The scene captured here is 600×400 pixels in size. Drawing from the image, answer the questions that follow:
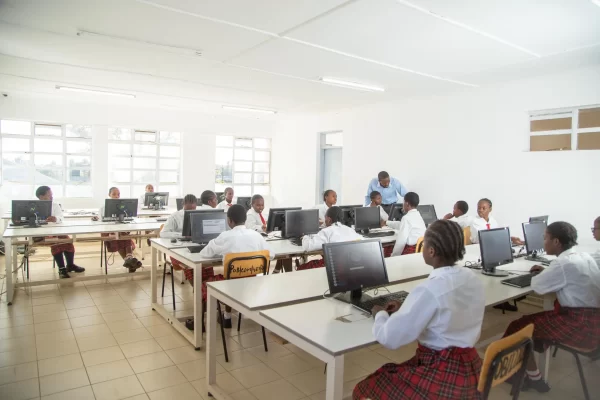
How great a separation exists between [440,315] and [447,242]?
0.35m

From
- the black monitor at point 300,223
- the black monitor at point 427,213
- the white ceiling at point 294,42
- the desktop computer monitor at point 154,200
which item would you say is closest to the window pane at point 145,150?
the desktop computer monitor at point 154,200

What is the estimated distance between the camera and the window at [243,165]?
1100 centimetres

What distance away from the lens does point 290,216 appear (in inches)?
190

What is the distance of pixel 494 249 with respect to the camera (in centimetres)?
336

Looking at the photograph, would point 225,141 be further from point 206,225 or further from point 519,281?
point 519,281

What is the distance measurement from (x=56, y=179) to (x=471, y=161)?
28.3 ft

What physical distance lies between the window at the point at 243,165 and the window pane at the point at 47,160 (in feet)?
12.1

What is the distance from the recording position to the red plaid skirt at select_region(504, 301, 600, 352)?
2537mm

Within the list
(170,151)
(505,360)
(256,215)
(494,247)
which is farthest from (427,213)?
(170,151)

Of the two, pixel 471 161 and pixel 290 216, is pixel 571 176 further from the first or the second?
pixel 290 216

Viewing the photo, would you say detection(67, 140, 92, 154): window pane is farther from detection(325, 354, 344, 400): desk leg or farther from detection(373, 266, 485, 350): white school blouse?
detection(373, 266, 485, 350): white school blouse

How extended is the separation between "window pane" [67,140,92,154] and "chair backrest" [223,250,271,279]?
7.35 m

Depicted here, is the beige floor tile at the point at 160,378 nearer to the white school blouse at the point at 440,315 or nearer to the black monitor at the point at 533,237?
the white school blouse at the point at 440,315

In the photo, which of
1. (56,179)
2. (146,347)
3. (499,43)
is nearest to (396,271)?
(146,347)
